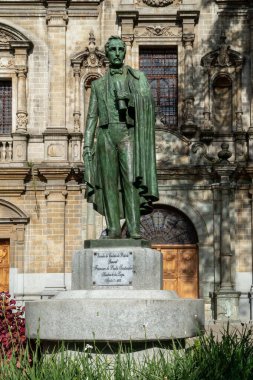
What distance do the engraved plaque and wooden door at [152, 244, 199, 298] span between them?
45.0 ft

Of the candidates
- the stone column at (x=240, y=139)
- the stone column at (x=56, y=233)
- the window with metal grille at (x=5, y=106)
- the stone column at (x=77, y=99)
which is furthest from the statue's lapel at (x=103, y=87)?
the window with metal grille at (x=5, y=106)

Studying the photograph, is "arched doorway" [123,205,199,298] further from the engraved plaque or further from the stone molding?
the engraved plaque

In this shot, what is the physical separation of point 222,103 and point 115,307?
1620cm

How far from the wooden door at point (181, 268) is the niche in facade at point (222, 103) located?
3605 millimetres

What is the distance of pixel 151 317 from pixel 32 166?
1512cm

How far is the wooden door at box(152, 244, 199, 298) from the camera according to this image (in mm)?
22109

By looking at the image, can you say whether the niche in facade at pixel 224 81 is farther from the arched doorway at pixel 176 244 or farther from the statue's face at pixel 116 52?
the statue's face at pixel 116 52

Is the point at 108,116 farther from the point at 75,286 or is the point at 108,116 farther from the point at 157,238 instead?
the point at 157,238

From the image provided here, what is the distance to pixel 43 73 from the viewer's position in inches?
903

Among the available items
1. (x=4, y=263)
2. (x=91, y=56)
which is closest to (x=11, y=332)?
(x=4, y=263)

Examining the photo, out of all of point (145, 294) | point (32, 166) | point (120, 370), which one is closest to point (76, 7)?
point (32, 166)

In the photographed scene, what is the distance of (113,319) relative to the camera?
299 inches

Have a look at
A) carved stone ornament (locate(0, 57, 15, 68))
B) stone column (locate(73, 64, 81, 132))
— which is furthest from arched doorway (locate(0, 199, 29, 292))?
carved stone ornament (locate(0, 57, 15, 68))

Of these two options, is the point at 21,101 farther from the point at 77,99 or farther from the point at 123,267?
the point at 123,267
